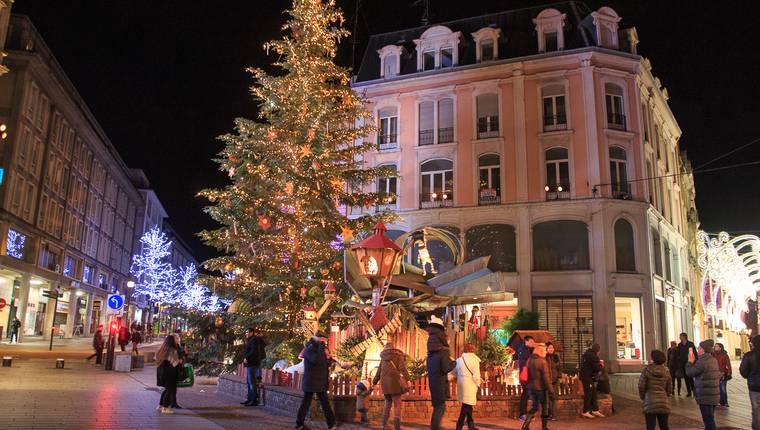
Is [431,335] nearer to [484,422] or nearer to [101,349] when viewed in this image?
[484,422]

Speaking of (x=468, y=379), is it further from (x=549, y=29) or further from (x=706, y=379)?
(x=549, y=29)

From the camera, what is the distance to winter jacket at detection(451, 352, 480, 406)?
984 cm

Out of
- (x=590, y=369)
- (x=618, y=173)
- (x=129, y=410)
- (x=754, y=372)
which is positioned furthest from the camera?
(x=618, y=173)

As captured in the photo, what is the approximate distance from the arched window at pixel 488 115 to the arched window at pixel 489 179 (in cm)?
134

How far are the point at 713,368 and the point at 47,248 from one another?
143ft

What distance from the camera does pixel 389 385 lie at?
373 inches

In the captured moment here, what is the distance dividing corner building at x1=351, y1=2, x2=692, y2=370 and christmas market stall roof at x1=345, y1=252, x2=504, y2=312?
13.9 metres

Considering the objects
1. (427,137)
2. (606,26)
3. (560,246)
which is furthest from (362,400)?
(606,26)

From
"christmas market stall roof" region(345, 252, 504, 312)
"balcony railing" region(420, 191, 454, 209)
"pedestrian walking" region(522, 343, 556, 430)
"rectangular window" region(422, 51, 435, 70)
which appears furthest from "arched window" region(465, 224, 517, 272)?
"pedestrian walking" region(522, 343, 556, 430)

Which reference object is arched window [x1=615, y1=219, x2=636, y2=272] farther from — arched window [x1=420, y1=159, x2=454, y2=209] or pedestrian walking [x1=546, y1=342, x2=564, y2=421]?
pedestrian walking [x1=546, y1=342, x2=564, y2=421]

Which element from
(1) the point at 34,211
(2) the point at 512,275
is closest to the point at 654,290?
(2) the point at 512,275

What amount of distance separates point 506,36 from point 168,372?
28388 mm

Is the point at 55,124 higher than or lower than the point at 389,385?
higher

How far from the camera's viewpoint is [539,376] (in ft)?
34.1
